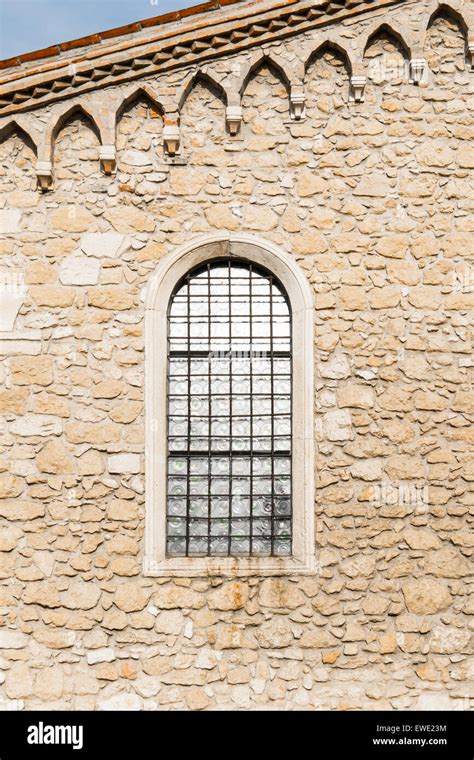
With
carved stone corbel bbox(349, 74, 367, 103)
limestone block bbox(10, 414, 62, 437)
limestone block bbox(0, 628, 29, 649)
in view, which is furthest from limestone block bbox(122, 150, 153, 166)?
limestone block bbox(0, 628, 29, 649)

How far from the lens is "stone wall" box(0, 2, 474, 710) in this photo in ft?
19.2

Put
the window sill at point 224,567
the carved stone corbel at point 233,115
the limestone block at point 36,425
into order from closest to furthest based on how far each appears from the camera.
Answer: the window sill at point 224,567
the limestone block at point 36,425
the carved stone corbel at point 233,115

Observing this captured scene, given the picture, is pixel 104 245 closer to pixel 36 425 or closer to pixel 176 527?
pixel 36 425

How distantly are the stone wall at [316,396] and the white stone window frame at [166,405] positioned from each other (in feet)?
0.29

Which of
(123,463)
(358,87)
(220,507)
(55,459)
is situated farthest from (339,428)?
(358,87)

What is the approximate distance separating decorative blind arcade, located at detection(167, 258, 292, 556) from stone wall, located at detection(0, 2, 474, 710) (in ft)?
1.19

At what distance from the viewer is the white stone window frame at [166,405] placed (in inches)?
235

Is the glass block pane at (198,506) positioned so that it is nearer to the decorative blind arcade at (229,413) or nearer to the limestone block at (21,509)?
the decorative blind arcade at (229,413)

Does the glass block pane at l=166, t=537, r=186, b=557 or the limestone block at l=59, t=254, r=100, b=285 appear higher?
the limestone block at l=59, t=254, r=100, b=285

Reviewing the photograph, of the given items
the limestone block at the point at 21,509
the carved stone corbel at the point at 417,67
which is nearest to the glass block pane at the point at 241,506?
the limestone block at the point at 21,509

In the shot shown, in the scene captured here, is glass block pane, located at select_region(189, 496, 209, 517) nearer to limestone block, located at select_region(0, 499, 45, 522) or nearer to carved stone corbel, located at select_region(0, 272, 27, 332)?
limestone block, located at select_region(0, 499, 45, 522)

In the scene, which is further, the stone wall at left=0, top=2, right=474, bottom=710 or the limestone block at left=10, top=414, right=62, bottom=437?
the limestone block at left=10, top=414, right=62, bottom=437

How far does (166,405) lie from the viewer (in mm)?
6238

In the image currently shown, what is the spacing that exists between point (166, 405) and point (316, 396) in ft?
4.40
